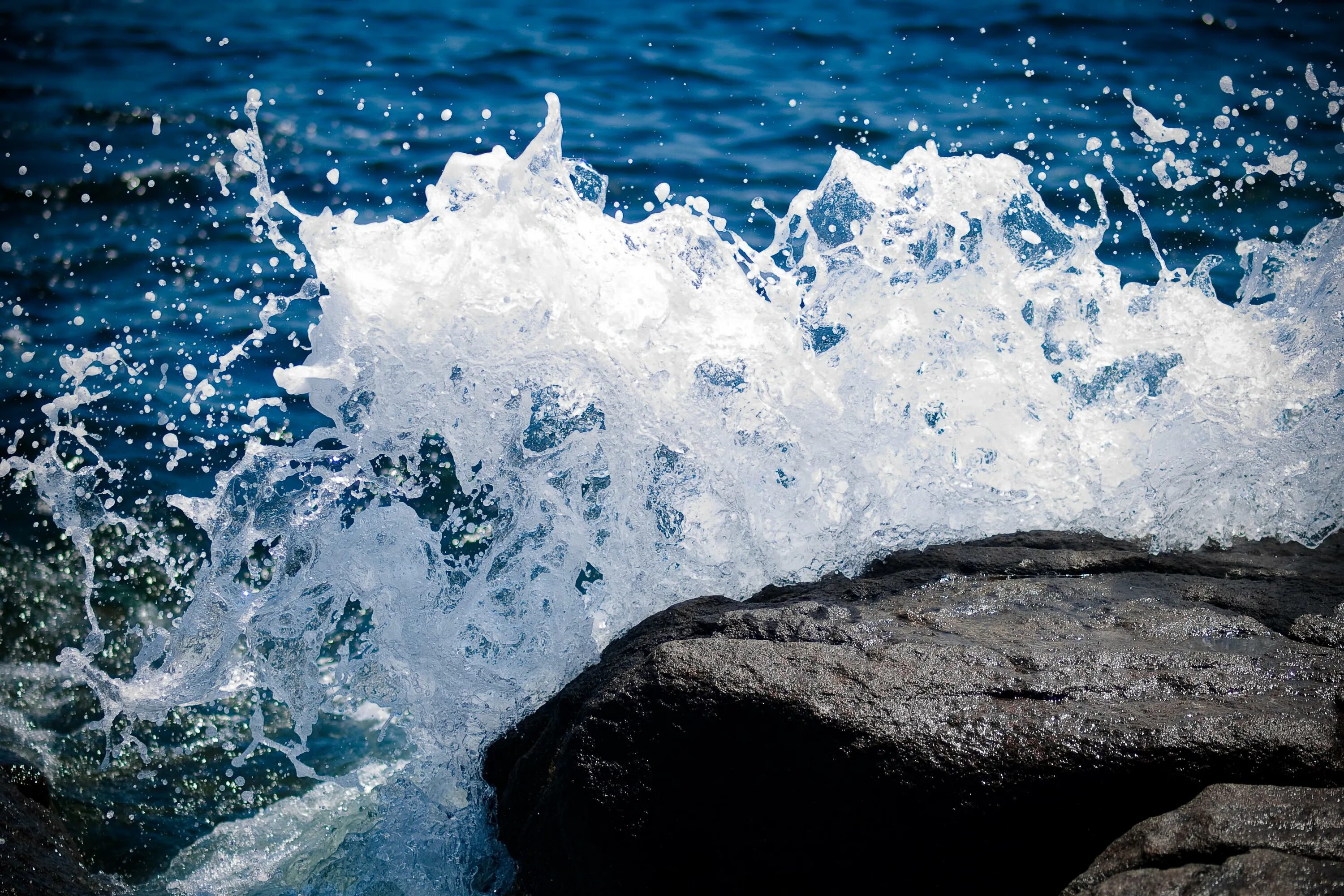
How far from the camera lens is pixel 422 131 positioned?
661 cm

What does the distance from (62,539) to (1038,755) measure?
3.54 metres

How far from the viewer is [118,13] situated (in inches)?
316

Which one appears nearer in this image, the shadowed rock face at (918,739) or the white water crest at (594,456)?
the shadowed rock face at (918,739)

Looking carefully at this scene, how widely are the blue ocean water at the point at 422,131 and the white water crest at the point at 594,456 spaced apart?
0.47 meters

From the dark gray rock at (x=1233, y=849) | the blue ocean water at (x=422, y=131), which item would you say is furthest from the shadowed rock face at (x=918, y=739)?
the blue ocean water at (x=422, y=131)

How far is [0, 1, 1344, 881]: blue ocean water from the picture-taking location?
4445 mm

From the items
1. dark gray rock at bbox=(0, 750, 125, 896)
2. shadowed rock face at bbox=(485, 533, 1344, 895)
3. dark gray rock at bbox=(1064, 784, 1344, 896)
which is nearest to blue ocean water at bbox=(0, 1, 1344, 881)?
dark gray rock at bbox=(0, 750, 125, 896)

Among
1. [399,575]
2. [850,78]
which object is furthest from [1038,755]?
[850,78]

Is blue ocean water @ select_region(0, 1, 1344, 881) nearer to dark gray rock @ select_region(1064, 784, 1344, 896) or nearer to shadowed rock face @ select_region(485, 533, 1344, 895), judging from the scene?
shadowed rock face @ select_region(485, 533, 1344, 895)

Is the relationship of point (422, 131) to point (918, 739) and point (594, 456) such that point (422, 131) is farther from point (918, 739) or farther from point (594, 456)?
point (918, 739)

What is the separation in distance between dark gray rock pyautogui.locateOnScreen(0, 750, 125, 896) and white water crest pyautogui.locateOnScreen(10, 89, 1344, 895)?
0.26 metres

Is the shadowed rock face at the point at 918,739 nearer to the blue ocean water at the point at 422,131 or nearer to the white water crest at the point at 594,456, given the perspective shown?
the white water crest at the point at 594,456

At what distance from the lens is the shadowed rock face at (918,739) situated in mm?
1821

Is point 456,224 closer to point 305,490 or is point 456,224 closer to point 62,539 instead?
point 305,490
